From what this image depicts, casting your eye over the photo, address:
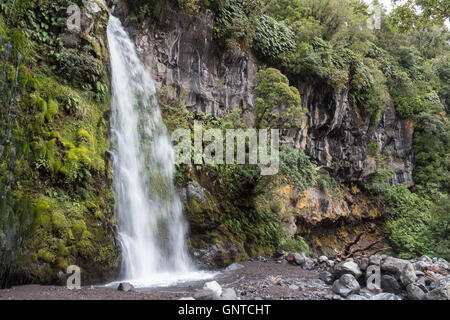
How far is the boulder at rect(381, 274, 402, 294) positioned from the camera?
18.9 feet

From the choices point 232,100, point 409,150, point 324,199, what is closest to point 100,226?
point 232,100

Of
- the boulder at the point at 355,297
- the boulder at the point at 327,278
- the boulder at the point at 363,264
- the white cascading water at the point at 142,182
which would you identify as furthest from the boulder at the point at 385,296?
the white cascading water at the point at 142,182

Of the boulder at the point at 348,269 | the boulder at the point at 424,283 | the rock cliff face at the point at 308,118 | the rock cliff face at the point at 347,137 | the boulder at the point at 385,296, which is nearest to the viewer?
the boulder at the point at 385,296

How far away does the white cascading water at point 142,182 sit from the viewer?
668 cm

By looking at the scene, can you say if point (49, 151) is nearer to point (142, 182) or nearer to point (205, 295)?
point (142, 182)

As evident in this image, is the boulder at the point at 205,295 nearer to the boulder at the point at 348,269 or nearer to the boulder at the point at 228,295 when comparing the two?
the boulder at the point at 228,295

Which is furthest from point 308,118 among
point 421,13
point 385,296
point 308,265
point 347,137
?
point 385,296

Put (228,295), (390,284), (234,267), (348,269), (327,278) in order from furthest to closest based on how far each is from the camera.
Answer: (234,267), (327,278), (348,269), (390,284), (228,295)

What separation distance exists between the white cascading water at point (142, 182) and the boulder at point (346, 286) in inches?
111

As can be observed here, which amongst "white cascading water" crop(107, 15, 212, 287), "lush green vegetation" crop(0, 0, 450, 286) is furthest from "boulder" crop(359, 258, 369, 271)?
"lush green vegetation" crop(0, 0, 450, 286)

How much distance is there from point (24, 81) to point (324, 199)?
13504 millimetres

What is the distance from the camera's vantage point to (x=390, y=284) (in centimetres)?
583

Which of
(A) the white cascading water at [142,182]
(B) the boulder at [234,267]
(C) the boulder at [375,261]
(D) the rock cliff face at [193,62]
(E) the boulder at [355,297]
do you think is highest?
(D) the rock cliff face at [193,62]

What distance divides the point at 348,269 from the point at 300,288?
110 cm
